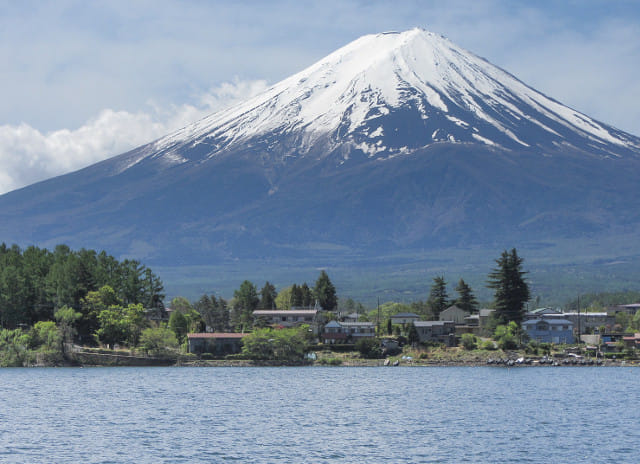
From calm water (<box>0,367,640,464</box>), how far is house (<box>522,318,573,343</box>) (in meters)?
25.2

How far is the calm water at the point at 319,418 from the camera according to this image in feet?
143

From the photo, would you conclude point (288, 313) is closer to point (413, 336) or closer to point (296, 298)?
point (296, 298)

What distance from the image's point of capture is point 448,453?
143ft

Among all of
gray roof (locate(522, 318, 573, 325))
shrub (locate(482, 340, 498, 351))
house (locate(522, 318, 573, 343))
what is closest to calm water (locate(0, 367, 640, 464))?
shrub (locate(482, 340, 498, 351))

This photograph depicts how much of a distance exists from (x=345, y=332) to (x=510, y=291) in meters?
18.0

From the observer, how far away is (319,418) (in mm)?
54156

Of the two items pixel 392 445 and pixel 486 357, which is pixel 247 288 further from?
pixel 392 445

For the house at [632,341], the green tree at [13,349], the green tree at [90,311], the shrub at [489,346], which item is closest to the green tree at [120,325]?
the green tree at [90,311]

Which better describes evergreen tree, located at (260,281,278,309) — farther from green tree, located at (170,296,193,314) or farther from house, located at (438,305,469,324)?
house, located at (438,305,469,324)

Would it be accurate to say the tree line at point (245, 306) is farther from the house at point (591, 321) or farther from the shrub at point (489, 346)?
the house at point (591, 321)

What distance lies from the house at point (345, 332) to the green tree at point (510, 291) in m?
13.9

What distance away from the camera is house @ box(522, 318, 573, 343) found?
108m

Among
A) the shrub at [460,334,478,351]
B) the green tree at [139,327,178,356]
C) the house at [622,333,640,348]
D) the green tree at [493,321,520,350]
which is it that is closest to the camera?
the green tree at [139,327,178,356]

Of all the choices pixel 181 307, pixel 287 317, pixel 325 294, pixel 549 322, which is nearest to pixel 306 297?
pixel 325 294
